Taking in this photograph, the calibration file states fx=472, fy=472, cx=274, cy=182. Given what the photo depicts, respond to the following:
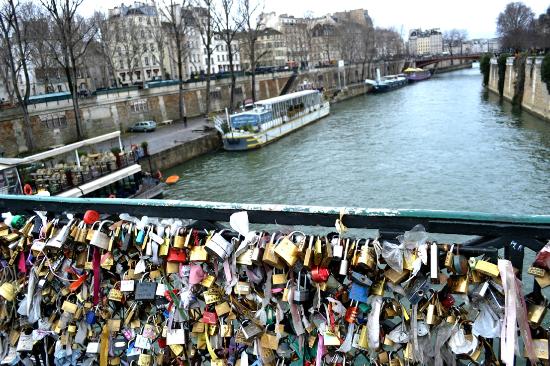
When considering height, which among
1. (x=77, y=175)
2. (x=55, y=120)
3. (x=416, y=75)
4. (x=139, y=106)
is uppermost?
(x=139, y=106)

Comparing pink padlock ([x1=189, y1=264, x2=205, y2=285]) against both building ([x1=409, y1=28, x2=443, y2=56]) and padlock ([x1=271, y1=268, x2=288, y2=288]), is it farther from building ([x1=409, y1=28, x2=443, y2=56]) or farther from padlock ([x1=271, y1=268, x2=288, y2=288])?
building ([x1=409, y1=28, x2=443, y2=56])

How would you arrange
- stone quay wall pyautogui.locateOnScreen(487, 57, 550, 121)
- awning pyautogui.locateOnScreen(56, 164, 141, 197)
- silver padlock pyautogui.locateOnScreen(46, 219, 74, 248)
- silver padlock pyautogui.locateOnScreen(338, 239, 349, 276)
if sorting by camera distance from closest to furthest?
silver padlock pyautogui.locateOnScreen(338, 239, 349, 276), silver padlock pyautogui.locateOnScreen(46, 219, 74, 248), awning pyautogui.locateOnScreen(56, 164, 141, 197), stone quay wall pyautogui.locateOnScreen(487, 57, 550, 121)

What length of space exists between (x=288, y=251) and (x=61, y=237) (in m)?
1.47

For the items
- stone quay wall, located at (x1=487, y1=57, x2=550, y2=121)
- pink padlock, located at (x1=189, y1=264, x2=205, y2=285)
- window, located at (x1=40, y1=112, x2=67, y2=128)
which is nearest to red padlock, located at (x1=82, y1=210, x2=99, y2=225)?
pink padlock, located at (x1=189, y1=264, x2=205, y2=285)

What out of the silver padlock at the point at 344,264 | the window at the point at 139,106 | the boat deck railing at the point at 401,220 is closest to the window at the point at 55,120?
the window at the point at 139,106

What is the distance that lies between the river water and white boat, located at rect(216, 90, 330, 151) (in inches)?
26.3

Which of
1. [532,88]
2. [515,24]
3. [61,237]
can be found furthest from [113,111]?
[515,24]

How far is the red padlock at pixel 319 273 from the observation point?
2.22 m

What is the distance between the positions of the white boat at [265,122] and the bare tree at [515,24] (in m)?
39.4

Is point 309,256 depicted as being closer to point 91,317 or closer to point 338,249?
point 338,249

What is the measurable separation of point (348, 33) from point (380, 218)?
75.0 meters

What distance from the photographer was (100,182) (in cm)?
1485

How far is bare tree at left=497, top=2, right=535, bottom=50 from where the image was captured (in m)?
59.0

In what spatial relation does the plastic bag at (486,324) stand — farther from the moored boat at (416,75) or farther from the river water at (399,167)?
the moored boat at (416,75)
